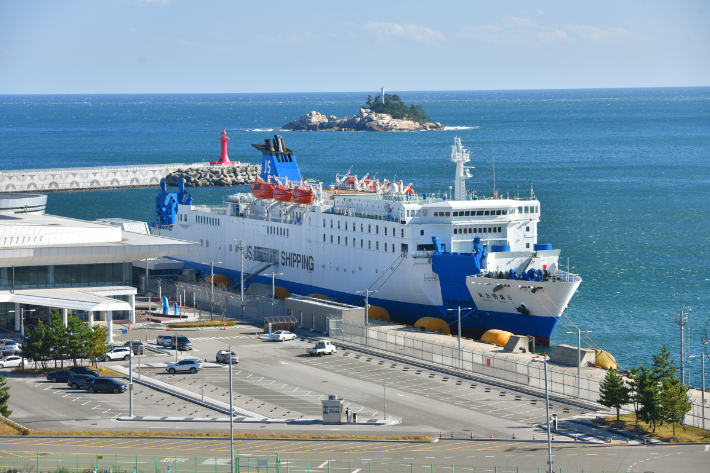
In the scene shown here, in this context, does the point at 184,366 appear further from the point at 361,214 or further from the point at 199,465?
the point at 361,214

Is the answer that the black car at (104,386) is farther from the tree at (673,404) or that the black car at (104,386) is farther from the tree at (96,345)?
the tree at (673,404)

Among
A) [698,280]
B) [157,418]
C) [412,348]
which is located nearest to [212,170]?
[698,280]

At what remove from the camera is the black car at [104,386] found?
53.3 meters

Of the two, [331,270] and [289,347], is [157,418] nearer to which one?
[289,347]

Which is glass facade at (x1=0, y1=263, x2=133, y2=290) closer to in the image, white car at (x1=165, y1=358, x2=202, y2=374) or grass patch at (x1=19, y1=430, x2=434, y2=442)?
white car at (x1=165, y1=358, x2=202, y2=374)

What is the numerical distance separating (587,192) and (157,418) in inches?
4632

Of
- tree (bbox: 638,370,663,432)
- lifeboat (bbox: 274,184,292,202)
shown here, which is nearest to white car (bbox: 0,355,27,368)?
lifeboat (bbox: 274,184,292,202)

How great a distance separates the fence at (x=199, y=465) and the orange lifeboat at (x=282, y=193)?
49.1 m

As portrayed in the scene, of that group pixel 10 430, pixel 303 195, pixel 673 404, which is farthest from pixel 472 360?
pixel 303 195

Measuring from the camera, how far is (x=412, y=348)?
63.1 metres

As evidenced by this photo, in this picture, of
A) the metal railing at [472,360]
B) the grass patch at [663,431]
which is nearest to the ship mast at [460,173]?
the metal railing at [472,360]

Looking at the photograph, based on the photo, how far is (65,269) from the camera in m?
72.9

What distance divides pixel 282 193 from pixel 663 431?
4965 centimetres

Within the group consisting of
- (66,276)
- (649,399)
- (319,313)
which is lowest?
(319,313)
